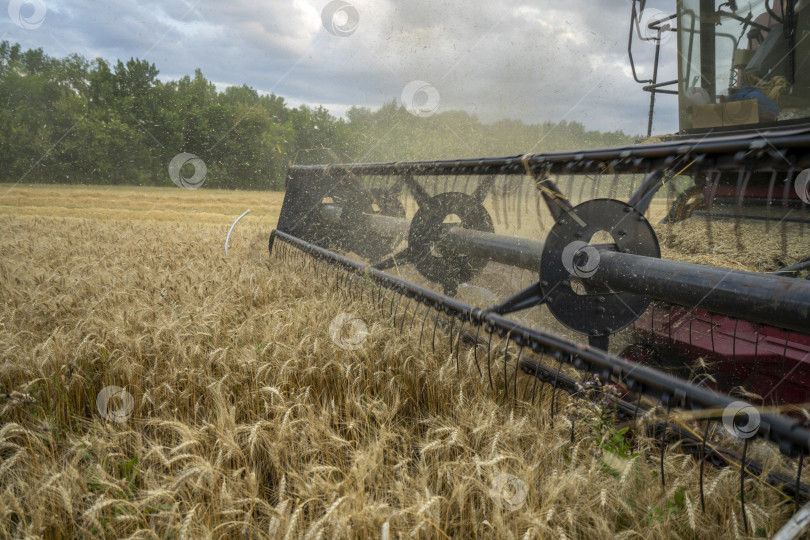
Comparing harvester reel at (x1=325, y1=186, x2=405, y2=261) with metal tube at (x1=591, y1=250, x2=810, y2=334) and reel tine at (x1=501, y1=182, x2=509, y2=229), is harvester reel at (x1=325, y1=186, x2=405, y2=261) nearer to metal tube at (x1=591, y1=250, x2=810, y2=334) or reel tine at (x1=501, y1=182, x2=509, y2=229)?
reel tine at (x1=501, y1=182, x2=509, y2=229)

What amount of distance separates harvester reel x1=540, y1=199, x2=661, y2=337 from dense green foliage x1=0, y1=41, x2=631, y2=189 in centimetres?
1983

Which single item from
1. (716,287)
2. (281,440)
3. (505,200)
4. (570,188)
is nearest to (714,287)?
(716,287)

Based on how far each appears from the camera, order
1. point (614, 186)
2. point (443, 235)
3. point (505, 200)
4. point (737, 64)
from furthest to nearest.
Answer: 1. point (737, 64)
2. point (443, 235)
3. point (505, 200)
4. point (614, 186)

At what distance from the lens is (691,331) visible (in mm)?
2236

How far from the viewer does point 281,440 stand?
1.57 meters

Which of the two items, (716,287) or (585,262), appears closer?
(716,287)

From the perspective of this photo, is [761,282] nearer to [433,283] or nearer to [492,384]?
[492,384]

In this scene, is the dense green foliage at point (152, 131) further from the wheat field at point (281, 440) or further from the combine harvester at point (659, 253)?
the wheat field at point (281, 440)

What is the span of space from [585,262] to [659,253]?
36 cm

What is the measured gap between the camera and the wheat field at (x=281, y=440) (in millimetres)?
1254

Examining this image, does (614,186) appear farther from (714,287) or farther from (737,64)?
(737,64)

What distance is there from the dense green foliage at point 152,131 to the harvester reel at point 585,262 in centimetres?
1983

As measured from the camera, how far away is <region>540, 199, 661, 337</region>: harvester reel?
6.84ft

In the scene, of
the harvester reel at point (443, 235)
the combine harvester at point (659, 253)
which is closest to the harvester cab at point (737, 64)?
the combine harvester at point (659, 253)
